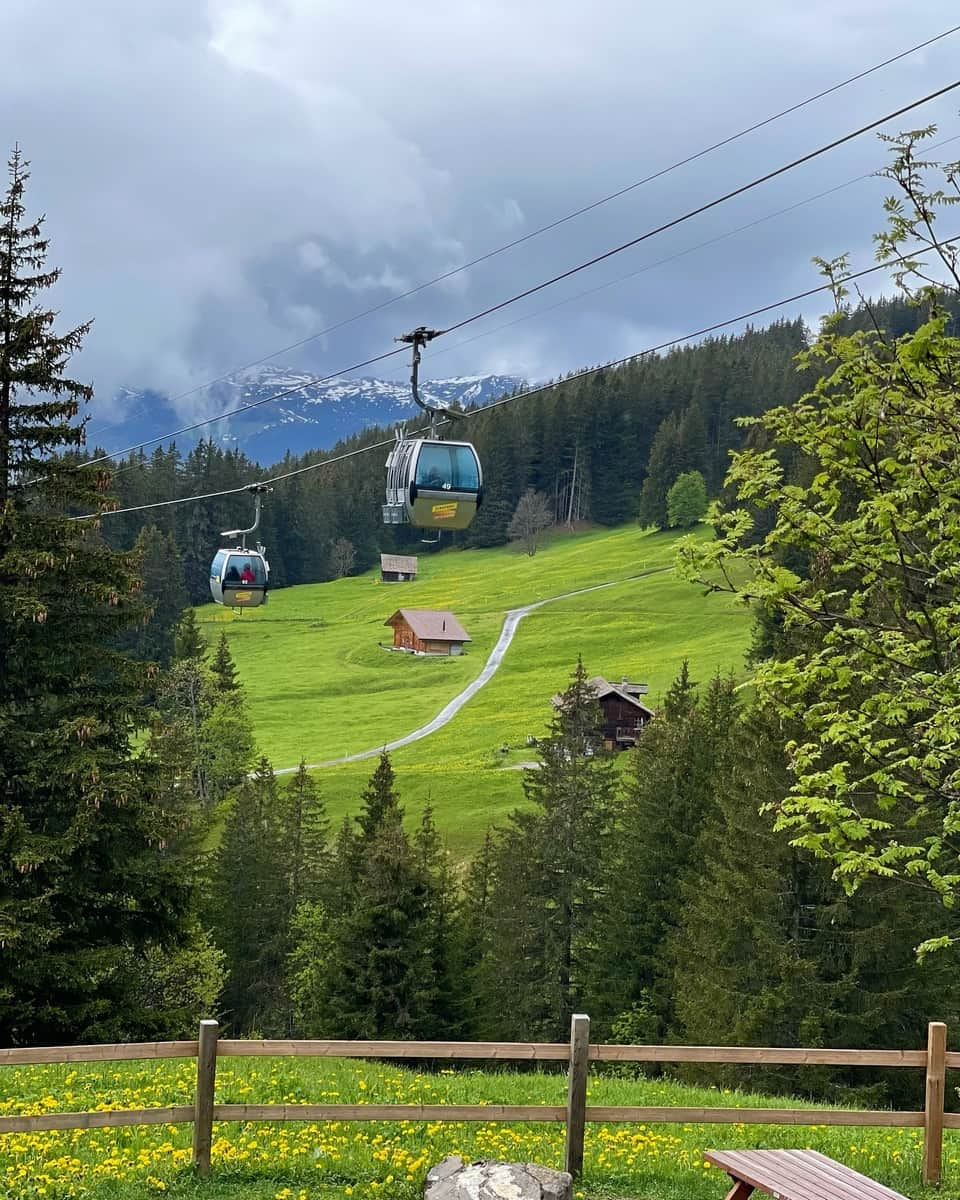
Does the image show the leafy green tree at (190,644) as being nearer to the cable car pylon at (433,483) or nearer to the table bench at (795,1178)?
the cable car pylon at (433,483)

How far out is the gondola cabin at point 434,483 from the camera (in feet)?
63.4

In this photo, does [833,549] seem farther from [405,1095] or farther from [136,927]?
[136,927]

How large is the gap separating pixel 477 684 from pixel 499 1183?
8349cm

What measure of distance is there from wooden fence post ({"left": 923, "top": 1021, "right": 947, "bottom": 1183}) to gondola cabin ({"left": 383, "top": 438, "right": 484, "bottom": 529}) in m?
11.6

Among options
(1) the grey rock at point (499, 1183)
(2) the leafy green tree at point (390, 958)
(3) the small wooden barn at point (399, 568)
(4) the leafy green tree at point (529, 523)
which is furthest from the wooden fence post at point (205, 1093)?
(4) the leafy green tree at point (529, 523)

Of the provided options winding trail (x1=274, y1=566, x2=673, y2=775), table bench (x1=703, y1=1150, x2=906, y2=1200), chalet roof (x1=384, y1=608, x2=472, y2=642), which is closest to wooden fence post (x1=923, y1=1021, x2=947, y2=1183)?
table bench (x1=703, y1=1150, x2=906, y2=1200)

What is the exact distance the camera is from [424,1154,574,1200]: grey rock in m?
7.99

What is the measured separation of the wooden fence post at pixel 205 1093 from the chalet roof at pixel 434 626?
91859 mm

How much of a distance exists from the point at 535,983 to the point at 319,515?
118562 millimetres

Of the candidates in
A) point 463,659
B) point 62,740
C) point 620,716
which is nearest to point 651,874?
point 62,740

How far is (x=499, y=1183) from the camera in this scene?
811 cm

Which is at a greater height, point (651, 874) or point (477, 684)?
point (477, 684)

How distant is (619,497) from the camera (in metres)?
162

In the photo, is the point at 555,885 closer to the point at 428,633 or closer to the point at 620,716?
the point at 620,716
